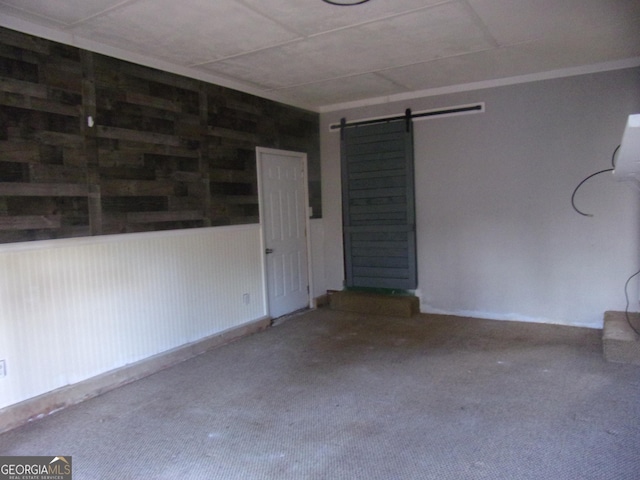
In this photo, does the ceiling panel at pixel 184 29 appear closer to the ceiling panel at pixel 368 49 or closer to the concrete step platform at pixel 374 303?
the ceiling panel at pixel 368 49

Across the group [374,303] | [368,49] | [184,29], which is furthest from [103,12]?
[374,303]

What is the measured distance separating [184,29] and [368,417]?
2.81 meters

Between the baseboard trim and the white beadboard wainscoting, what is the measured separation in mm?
41

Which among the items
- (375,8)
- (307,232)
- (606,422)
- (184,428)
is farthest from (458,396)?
(307,232)

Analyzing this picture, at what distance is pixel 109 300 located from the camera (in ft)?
11.0

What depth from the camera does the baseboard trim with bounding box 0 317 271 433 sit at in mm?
2809

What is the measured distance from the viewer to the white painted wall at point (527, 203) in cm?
423

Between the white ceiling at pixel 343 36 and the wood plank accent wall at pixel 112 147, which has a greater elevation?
the white ceiling at pixel 343 36

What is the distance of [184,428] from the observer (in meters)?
2.72

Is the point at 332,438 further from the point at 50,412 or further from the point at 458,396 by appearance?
the point at 50,412

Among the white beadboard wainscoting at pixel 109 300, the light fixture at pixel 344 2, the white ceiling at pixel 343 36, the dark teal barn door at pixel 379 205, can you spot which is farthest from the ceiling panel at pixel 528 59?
the white beadboard wainscoting at pixel 109 300

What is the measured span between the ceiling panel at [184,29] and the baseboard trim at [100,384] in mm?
2406

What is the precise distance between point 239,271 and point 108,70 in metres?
2.10

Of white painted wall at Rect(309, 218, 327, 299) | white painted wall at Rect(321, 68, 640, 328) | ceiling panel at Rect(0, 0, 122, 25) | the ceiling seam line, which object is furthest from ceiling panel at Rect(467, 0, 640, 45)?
white painted wall at Rect(309, 218, 327, 299)
